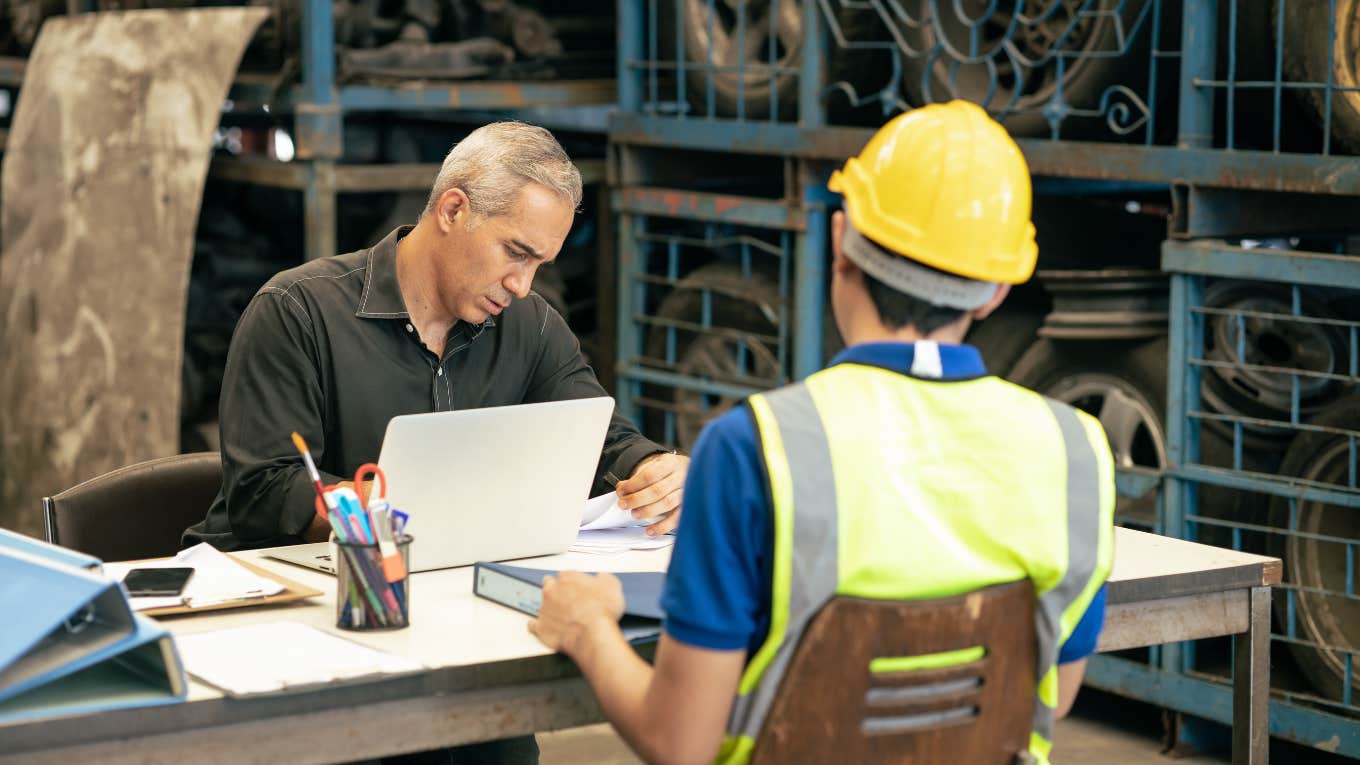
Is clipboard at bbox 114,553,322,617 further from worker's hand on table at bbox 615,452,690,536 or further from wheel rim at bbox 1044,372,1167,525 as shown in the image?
wheel rim at bbox 1044,372,1167,525

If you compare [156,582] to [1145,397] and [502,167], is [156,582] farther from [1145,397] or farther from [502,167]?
[1145,397]

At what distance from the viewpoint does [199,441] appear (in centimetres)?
627

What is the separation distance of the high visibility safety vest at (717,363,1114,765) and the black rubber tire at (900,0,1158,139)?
8.90 ft

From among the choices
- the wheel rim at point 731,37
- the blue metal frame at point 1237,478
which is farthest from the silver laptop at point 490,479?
the wheel rim at point 731,37

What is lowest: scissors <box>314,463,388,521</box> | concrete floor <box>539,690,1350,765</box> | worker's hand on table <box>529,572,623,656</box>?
concrete floor <box>539,690,1350,765</box>

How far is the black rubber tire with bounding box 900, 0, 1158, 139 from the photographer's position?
15.4 ft

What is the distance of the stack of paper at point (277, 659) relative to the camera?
82.4 inches

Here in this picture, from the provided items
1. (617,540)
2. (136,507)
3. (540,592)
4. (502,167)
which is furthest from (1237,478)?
(136,507)

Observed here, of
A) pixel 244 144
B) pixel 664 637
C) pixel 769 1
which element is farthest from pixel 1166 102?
pixel 244 144

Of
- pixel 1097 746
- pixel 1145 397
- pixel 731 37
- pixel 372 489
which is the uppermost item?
pixel 731 37

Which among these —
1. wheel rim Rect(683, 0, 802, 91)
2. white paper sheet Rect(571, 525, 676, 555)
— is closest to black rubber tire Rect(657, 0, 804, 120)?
wheel rim Rect(683, 0, 802, 91)

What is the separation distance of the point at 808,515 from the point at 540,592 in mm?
672

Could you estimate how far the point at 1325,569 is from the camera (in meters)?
4.48

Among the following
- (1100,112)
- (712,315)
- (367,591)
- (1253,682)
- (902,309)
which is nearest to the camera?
(902,309)
